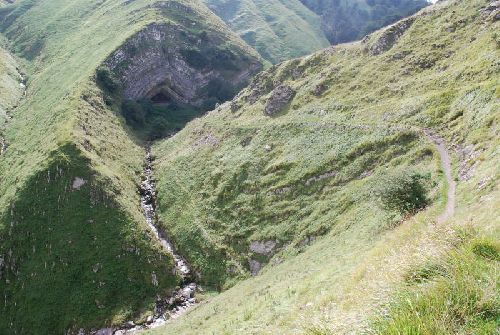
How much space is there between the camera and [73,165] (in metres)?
63.2

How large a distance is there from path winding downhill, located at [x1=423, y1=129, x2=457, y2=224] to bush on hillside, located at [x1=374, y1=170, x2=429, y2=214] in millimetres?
2120

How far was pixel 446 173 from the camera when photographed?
3744 cm

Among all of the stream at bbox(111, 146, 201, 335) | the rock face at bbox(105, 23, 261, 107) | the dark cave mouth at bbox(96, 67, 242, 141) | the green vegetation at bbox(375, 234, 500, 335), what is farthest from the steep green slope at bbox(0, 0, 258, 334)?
the green vegetation at bbox(375, 234, 500, 335)

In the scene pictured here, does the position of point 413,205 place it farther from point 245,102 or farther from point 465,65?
point 245,102

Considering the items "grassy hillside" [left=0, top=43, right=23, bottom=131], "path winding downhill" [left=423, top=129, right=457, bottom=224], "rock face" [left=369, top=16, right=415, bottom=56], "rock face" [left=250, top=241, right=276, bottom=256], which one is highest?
"rock face" [left=369, top=16, right=415, bottom=56]

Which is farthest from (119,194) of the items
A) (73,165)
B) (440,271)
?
(440,271)

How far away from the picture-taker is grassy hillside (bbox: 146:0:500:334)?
8953 mm

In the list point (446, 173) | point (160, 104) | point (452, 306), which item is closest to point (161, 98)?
point (160, 104)

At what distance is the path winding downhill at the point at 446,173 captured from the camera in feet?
93.0

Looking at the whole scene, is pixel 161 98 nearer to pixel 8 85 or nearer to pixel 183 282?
pixel 8 85

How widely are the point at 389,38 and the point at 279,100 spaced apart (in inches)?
920

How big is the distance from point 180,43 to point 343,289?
125300 millimetres

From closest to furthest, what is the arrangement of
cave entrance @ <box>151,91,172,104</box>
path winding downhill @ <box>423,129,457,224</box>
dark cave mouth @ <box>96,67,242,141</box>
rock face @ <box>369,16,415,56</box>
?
path winding downhill @ <box>423,129,457,224</box> < rock face @ <box>369,16,415,56</box> < dark cave mouth @ <box>96,67,242,141</box> < cave entrance @ <box>151,91,172,104</box>

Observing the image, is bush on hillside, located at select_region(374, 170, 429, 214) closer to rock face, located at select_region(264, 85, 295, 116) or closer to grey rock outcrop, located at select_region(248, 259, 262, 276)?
grey rock outcrop, located at select_region(248, 259, 262, 276)
